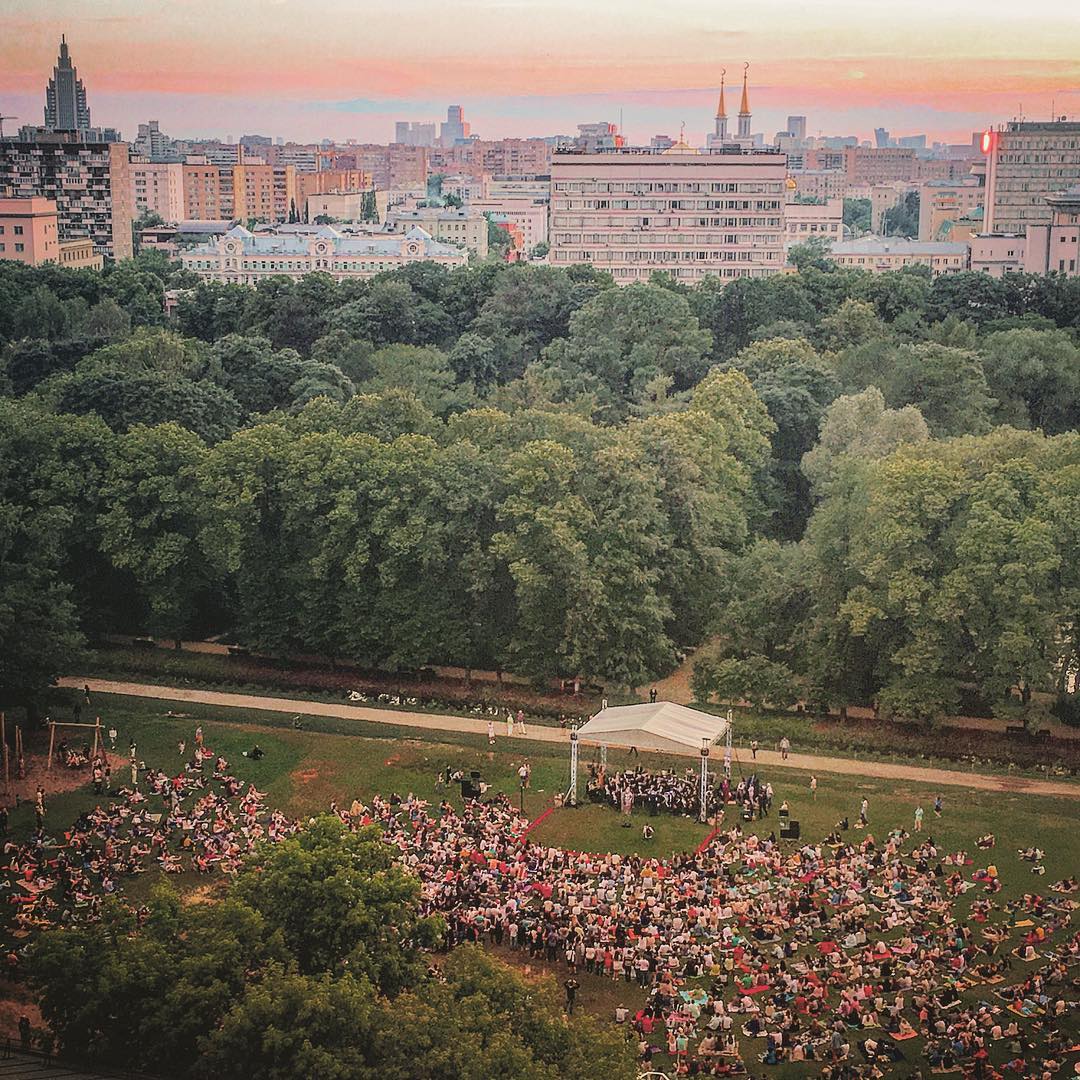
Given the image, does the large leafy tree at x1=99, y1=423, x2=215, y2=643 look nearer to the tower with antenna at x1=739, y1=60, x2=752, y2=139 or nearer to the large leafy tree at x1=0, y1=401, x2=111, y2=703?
the large leafy tree at x1=0, y1=401, x2=111, y2=703

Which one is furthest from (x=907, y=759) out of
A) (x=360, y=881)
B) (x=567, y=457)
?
(x=360, y=881)

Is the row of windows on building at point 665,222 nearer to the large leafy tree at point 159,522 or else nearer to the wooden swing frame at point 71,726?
the large leafy tree at point 159,522

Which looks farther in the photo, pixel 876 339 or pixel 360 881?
pixel 876 339

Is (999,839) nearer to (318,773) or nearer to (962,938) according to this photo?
(962,938)

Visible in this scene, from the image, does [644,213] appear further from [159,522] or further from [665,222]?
[159,522]

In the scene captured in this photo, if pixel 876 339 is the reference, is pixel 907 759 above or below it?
below

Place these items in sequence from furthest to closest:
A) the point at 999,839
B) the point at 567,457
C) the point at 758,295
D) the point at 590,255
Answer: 1. the point at 590,255
2. the point at 758,295
3. the point at 567,457
4. the point at 999,839

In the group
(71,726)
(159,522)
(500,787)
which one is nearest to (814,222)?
(159,522)

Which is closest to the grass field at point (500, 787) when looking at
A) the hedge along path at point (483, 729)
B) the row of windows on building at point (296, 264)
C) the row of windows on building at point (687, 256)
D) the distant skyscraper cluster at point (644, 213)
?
the hedge along path at point (483, 729)
